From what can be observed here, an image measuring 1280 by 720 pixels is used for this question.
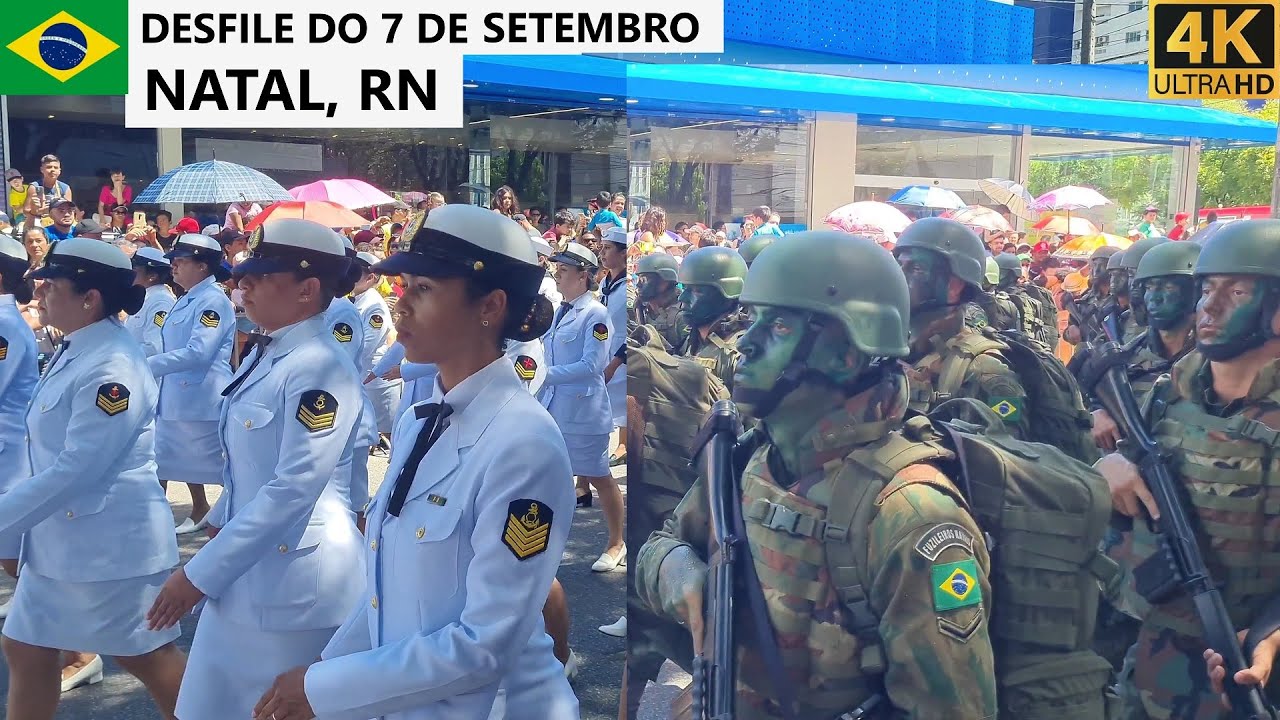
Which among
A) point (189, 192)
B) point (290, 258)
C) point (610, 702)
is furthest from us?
point (189, 192)

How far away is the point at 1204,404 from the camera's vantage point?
2104 millimetres

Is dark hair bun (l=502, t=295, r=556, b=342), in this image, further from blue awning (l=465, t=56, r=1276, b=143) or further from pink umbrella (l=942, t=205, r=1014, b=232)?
pink umbrella (l=942, t=205, r=1014, b=232)

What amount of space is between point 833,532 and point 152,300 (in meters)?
6.08

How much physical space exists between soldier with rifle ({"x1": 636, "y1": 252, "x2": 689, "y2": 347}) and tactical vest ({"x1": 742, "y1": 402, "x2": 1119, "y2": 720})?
473mm

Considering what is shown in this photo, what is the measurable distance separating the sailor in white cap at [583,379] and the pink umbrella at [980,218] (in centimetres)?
399

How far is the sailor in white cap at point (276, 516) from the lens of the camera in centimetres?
277

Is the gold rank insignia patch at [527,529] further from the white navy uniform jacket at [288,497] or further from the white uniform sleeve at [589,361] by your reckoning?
the white uniform sleeve at [589,361]

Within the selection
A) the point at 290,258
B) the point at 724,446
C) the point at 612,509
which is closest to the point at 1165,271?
the point at 724,446

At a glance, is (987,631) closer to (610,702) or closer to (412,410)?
(412,410)

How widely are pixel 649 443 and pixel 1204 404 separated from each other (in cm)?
110

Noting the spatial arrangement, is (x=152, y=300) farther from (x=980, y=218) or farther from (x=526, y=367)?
(x=980, y=218)

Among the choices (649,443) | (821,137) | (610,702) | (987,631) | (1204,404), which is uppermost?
(821,137)

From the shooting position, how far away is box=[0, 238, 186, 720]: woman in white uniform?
11.2 ft

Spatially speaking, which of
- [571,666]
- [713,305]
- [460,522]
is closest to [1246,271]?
[713,305]
